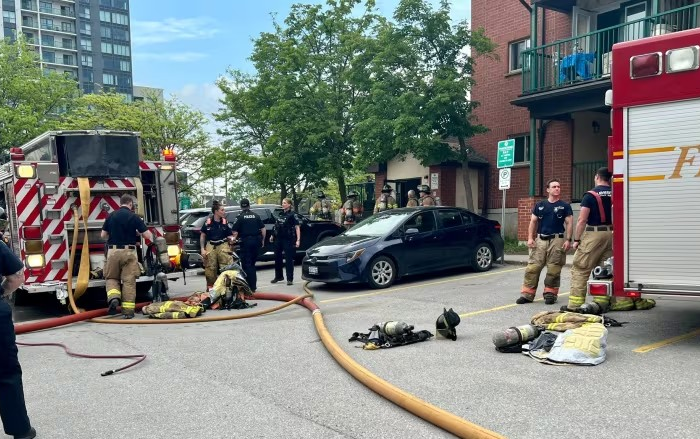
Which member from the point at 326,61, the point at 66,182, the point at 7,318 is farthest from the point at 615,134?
the point at 326,61

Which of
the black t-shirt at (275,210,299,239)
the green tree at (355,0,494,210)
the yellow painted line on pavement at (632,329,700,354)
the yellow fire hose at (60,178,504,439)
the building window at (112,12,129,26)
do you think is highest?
the building window at (112,12,129,26)

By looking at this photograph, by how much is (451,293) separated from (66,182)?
20.9 feet

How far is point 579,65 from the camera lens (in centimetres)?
1354

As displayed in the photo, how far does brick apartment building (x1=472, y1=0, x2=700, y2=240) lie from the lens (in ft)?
44.2

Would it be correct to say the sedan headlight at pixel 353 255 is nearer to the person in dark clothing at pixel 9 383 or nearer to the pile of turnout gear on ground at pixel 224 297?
the pile of turnout gear on ground at pixel 224 297

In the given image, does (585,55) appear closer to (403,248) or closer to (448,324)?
(403,248)

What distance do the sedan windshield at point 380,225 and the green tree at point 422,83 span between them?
4.54 meters

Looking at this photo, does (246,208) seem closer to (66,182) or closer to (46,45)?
(66,182)

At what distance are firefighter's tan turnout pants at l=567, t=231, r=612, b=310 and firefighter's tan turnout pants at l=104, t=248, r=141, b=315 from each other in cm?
608

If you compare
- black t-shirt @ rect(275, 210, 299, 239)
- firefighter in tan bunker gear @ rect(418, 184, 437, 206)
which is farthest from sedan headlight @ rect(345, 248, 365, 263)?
firefighter in tan bunker gear @ rect(418, 184, 437, 206)

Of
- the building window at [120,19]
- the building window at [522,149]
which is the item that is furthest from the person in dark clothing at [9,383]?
the building window at [120,19]

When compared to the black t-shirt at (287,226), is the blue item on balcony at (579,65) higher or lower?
higher

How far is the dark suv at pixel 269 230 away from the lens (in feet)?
43.9

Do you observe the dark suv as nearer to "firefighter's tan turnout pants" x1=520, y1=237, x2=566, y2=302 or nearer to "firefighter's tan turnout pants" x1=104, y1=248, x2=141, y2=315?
"firefighter's tan turnout pants" x1=104, y1=248, x2=141, y2=315
